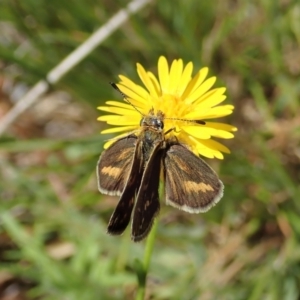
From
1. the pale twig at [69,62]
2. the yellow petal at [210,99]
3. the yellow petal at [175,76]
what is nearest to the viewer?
the yellow petal at [210,99]

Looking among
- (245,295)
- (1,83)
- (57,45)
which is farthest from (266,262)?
(1,83)

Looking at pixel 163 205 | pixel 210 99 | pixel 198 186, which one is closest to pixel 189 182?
pixel 198 186

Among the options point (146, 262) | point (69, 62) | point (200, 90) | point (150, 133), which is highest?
point (69, 62)

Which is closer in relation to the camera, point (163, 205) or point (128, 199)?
point (128, 199)

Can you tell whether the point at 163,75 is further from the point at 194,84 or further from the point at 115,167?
the point at 115,167

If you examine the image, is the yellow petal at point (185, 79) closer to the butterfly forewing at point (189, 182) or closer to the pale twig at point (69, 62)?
the butterfly forewing at point (189, 182)

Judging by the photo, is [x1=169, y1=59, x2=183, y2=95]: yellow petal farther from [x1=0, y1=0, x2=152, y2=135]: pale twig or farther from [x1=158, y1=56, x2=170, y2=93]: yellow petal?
[x1=0, y1=0, x2=152, y2=135]: pale twig

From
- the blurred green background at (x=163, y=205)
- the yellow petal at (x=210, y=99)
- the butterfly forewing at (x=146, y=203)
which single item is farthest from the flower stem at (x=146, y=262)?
the blurred green background at (x=163, y=205)
